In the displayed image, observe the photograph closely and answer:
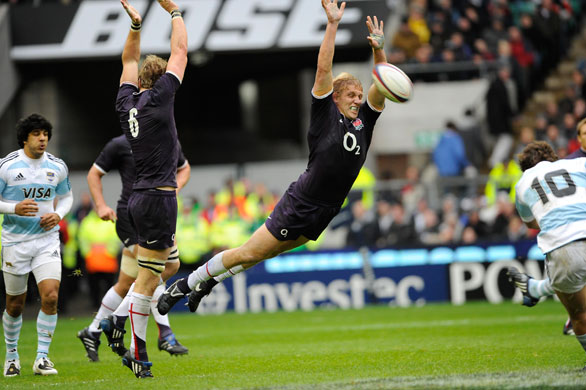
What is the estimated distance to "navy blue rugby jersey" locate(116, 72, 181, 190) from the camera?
26.3ft

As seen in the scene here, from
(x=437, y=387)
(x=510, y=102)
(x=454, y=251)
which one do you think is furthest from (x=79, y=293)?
(x=437, y=387)

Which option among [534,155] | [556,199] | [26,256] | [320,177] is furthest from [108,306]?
[556,199]

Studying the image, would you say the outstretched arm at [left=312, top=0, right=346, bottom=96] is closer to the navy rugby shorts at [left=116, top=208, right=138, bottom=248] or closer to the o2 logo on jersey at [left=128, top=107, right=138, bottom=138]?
the o2 logo on jersey at [left=128, top=107, right=138, bottom=138]

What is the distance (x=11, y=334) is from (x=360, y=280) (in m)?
9.98

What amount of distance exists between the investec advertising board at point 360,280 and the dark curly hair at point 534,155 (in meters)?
9.67

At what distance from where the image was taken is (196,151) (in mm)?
27344

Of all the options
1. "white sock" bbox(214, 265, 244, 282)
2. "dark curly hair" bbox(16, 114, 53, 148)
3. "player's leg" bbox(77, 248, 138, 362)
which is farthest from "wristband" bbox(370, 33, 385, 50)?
"player's leg" bbox(77, 248, 138, 362)

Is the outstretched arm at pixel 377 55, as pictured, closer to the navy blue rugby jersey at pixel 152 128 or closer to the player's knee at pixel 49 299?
the navy blue rugby jersey at pixel 152 128

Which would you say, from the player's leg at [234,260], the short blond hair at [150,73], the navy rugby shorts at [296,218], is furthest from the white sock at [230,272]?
the short blond hair at [150,73]

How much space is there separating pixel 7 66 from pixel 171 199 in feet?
52.2

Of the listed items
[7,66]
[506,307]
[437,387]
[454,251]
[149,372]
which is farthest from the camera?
[7,66]

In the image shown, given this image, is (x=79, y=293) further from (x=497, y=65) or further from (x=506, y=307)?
(x=497, y=65)

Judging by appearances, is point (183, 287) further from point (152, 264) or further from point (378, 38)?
point (378, 38)

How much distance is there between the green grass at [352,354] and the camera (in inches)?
299
